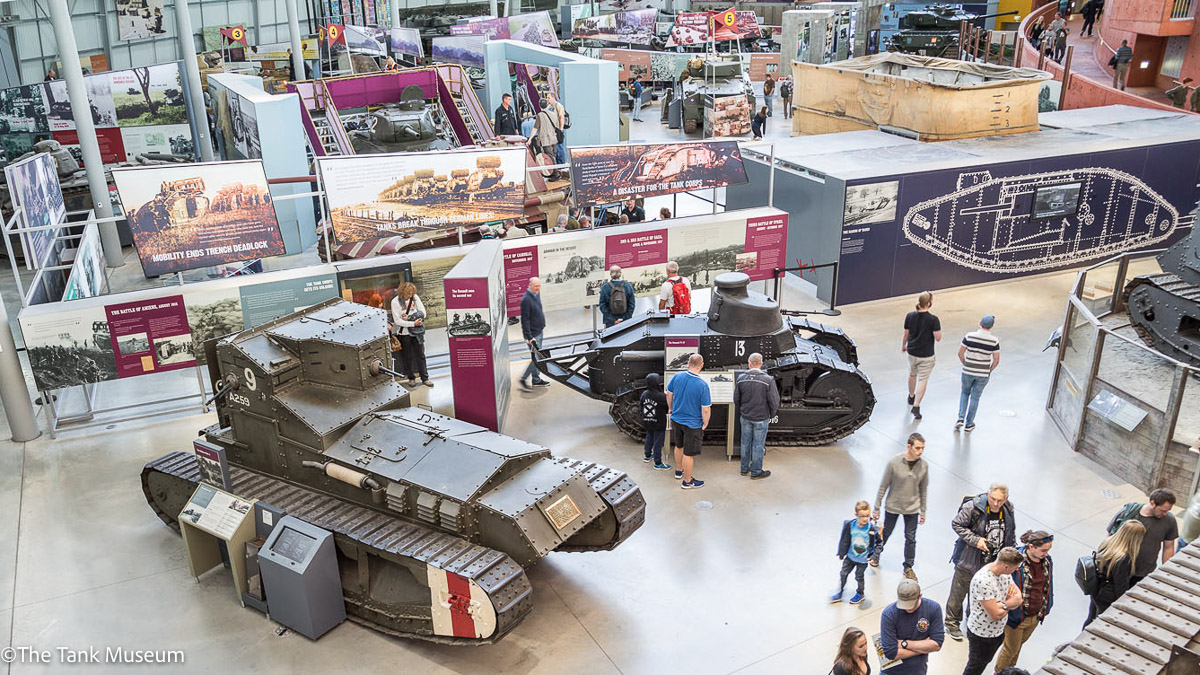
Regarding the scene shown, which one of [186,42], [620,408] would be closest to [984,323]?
[620,408]

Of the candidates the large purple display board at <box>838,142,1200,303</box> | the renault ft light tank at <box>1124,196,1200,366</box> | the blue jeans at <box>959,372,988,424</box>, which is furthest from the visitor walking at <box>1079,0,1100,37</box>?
the blue jeans at <box>959,372,988,424</box>

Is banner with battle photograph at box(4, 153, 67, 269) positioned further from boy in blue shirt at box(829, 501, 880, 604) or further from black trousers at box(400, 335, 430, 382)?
boy in blue shirt at box(829, 501, 880, 604)

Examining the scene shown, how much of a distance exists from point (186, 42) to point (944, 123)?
1673 centimetres

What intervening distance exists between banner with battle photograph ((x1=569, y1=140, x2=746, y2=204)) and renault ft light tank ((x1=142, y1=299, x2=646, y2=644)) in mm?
4914

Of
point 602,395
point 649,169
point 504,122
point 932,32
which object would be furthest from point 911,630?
point 932,32

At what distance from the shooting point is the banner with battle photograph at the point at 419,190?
41.5ft

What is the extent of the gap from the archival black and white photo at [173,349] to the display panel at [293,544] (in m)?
4.83

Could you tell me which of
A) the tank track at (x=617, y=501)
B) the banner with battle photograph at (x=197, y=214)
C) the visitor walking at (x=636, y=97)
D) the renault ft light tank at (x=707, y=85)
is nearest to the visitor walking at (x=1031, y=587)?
the tank track at (x=617, y=501)

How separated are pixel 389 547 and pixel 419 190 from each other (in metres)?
6.25

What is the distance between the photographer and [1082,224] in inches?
687

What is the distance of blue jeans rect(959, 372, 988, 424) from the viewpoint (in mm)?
11438

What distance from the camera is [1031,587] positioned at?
7.17 metres

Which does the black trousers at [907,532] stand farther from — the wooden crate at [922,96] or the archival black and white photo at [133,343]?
the wooden crate at [922,96]

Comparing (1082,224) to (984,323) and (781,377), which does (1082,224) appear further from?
(781,377)
